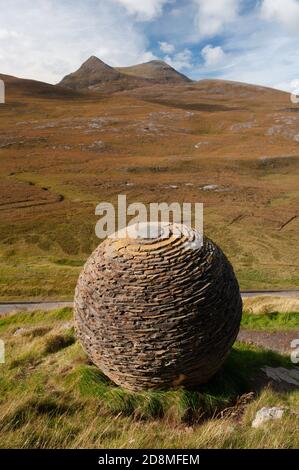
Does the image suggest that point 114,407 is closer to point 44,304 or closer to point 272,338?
point 272,338

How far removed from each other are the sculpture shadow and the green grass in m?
6.19

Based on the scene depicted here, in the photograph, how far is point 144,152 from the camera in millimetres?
90938

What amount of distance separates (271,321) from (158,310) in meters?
9.91

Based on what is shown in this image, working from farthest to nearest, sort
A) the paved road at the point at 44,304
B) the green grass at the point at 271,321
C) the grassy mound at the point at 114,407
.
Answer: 1. the paved road at the point at 44,304
2. the green grass at the point at 271,321
3. the grassy mound at the point at 114,407

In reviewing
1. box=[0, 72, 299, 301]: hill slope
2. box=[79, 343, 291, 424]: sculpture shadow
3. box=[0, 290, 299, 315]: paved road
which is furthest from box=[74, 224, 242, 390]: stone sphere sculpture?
box=[0, 72, 299, 301]: hill slope

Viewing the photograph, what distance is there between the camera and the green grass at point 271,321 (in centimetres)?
1608

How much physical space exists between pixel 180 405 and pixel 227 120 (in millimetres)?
118009

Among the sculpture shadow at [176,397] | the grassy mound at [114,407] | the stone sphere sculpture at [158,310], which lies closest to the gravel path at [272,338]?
the grassy mound at [114,407]

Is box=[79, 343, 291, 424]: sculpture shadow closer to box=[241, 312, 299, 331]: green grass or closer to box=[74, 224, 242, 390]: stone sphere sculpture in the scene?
box=[74, 224, 242, 390]: stone sphere sculpture

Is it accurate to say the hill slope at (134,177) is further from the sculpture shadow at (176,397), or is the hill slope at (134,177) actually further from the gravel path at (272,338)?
the sculpture shadow at (176,397)

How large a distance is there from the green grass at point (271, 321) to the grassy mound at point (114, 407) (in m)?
4.01

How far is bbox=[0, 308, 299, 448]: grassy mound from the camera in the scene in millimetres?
5547

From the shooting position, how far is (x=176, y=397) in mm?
8352

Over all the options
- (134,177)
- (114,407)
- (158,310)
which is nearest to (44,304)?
(114,407)
